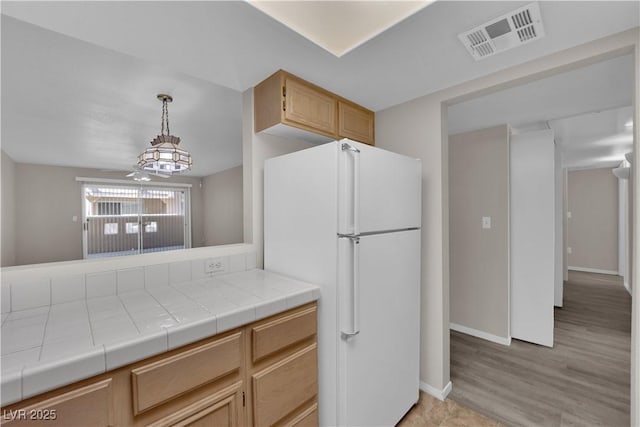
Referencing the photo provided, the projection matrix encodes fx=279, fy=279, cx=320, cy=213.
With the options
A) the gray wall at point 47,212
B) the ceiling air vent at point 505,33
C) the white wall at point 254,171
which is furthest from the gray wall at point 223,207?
the ceiling air vent at point 505,33

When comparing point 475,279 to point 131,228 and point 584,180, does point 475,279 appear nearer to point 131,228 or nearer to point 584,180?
Answer: point 584,180

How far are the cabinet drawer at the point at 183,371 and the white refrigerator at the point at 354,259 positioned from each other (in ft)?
1.77

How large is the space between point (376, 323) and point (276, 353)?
575 mm

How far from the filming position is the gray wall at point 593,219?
5574 mm

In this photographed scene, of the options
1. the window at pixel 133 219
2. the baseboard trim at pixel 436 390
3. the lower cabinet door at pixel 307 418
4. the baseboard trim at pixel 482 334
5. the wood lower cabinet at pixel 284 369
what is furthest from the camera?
the window at pixel 133 219

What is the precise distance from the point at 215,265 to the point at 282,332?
68cm

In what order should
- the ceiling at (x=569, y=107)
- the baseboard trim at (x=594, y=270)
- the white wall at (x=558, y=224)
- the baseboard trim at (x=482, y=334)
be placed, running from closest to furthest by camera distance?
1. the ceiling at (x=569, y=107)
2. the baseboard trim at (x=482, y=334)
3. the white wall at (x=558, y=224)
4. the baseboard trim at (x=594, y=270)

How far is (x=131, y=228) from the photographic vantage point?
21.6 ft

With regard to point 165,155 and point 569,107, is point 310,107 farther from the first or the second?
point 569,107

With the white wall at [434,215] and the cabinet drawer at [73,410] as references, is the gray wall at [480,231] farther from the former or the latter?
the cabinet drawer at [73,410]

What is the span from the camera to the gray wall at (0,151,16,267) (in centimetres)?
428

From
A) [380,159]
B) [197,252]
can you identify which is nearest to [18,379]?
[197,252]

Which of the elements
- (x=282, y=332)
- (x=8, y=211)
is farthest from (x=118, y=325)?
(x=8, y=211)

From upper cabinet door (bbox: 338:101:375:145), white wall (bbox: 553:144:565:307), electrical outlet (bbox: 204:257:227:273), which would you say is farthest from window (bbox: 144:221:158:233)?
white wall (bbox: 553:144:565:307)
